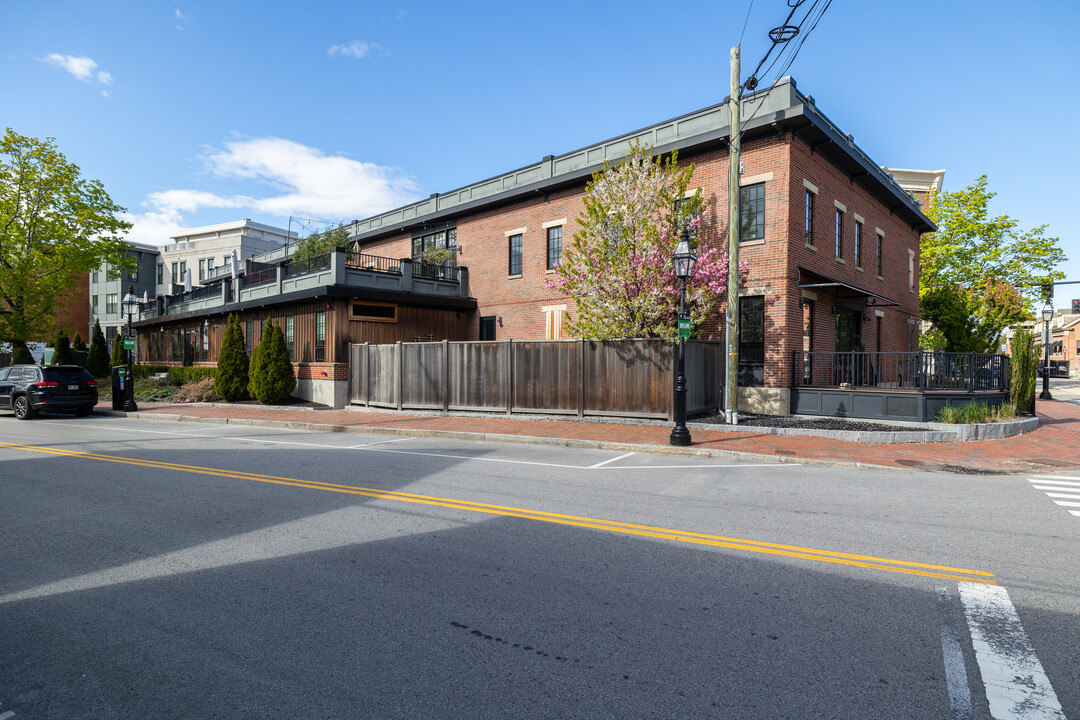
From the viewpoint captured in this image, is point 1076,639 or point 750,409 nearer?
point 1076,639

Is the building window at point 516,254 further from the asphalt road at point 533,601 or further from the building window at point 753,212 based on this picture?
the asphalt road at point 533,601

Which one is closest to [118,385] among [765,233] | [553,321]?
[553,321]

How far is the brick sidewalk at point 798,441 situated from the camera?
34.2 feet

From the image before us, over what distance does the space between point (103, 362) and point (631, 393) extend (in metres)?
38.5

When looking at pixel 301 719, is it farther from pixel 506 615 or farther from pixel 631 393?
pixel 631 393

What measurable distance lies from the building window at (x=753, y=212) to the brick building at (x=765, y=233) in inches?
1.4

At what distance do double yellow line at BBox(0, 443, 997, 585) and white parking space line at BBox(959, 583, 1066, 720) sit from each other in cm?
37

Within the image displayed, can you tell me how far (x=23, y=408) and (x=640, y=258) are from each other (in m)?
20.2

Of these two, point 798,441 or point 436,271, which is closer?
point 798,441

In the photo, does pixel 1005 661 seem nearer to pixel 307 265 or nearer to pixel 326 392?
pixel 326 392

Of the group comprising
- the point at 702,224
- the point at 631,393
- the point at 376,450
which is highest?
the point at 702,224

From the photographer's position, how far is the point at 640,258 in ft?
53.1

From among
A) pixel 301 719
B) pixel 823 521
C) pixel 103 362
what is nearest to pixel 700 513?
pixel 823 521

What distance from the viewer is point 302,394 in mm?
22922
